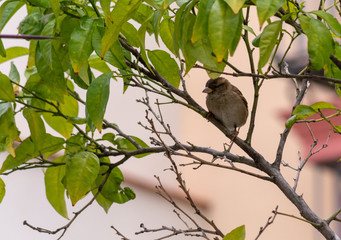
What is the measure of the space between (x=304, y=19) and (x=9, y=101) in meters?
0.39

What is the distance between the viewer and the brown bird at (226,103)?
1.38m

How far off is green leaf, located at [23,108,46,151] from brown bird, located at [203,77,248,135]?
2.06ft

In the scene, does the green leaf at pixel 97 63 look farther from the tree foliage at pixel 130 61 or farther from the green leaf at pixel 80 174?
the green leaf at pixel 80 174

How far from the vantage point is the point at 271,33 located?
0.52 metres

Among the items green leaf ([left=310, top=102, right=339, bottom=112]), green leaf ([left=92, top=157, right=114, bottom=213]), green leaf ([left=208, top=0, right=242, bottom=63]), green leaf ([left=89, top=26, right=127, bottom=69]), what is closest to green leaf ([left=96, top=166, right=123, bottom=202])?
green leaf ([left=92, top=157, right=114, bottom=213])

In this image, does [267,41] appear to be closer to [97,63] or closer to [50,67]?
[50,67]

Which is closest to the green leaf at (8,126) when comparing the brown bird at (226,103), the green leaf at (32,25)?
the green leaf at (32,25)

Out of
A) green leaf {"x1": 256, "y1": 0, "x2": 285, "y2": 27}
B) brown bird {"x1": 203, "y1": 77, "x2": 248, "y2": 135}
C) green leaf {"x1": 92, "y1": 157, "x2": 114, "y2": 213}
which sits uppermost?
brown bird {"x1": 203, "y1": 77, "x2": 248, "y2": 135}

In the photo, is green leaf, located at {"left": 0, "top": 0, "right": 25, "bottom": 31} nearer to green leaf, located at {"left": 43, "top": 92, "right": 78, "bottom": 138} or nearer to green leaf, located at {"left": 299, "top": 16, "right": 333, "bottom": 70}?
green leaf, located at {"left": 43, "top": 92, "right": 78, "bottom": 138}

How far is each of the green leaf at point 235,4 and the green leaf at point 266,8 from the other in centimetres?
2

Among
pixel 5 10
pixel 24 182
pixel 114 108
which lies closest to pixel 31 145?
pixel 5 10

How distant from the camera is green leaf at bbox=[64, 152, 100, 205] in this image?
68cm

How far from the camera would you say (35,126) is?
75 cm

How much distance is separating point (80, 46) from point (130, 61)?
0.38 feet
